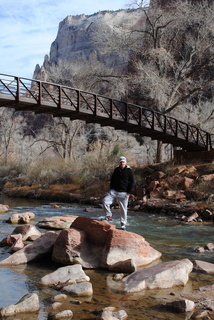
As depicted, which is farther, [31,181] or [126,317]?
[31,181]

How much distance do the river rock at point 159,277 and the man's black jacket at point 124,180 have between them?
10.2 feet

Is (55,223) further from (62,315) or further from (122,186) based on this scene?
(62,315)

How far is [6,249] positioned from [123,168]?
11.5ft

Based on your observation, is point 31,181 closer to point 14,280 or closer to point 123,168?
point 123,168

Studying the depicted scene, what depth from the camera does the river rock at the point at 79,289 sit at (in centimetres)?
663

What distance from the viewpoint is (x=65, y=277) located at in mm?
7324

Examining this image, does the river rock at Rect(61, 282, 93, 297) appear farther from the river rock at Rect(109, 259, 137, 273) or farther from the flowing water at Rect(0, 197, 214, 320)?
the river rock at Rect(109, 259, 137, 273)

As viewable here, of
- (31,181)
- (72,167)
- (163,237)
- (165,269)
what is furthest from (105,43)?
(165,269)

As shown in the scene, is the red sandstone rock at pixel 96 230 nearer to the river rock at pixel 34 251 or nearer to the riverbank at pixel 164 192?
the river rock at pixel 34 251

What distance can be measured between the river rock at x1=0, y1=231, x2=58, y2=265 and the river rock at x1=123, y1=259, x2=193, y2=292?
2.37 m

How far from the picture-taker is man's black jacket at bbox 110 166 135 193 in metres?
10.4

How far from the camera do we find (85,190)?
2528 cm

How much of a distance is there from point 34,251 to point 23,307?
3227 millimetres

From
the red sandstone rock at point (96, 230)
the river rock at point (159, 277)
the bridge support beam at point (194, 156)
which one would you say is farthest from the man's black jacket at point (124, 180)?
the bridge support beam at point (194, 156)
